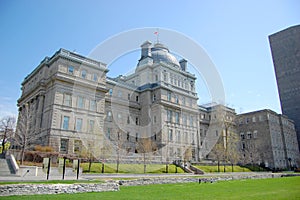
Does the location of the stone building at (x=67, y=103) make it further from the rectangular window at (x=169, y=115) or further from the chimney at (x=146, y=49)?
the chimney at (x=146, y=49)

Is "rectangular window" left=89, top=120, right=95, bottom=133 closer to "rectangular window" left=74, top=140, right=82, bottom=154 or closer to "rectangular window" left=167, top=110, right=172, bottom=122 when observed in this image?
"rectangular window" left=74, top=140, right=82, bottom=154

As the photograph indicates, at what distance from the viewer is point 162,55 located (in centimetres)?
6462

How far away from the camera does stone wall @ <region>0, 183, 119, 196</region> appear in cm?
1211

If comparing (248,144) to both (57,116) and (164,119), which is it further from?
(57,116)

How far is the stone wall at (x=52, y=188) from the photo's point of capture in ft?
39.7

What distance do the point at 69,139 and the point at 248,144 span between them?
5287cm

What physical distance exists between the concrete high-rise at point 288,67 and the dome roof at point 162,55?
1319 inches

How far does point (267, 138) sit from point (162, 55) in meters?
38.7

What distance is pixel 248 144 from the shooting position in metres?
68.4

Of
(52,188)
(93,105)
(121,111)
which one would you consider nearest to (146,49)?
(121,111)

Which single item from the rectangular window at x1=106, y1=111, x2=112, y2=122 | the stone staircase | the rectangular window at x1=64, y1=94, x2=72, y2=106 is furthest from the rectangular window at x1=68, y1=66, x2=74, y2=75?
the stone staircase

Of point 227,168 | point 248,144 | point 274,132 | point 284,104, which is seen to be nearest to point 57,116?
point 227,168

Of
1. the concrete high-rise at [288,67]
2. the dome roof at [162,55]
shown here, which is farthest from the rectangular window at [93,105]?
the concrete high-rise at [288,67]

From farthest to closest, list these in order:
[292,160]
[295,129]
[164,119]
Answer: [295,129] → [292,160] → [164,119]
